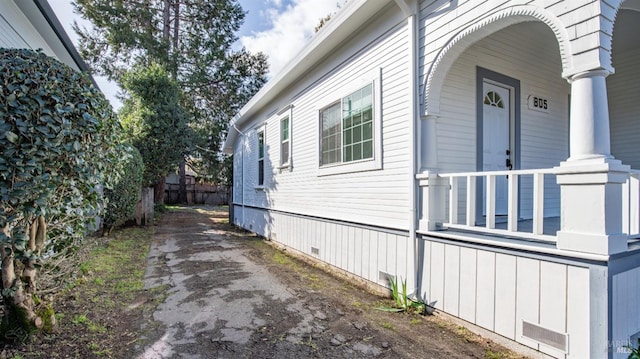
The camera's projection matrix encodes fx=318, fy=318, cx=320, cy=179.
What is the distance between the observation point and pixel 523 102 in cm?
482

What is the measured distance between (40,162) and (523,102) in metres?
5.80

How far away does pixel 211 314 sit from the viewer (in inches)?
140

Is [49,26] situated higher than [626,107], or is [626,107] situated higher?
[49,26]

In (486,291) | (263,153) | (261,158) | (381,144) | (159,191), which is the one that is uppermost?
(263,153)

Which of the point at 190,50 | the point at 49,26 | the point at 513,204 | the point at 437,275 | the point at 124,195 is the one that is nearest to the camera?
the point at 513,204

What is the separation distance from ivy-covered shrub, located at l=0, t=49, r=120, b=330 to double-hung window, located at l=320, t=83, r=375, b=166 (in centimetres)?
321

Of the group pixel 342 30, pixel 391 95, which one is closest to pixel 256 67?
pixel 342 30

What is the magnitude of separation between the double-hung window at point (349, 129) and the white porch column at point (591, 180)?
2.42 metres

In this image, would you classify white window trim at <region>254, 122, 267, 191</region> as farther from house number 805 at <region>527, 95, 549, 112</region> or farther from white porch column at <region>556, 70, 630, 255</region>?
white porch column at <region>556, 70, 630, 255</region>

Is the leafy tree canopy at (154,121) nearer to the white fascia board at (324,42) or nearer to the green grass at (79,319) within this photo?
the white fascia board at (324,42)

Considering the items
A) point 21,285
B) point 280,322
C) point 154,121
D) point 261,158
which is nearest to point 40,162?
point 21,285

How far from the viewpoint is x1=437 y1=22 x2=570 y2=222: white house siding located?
13.1ft

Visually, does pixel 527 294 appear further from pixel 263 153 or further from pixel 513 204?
pixel 263 153

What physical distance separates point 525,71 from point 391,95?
2.28 meters
